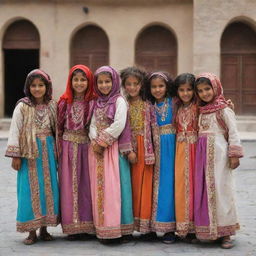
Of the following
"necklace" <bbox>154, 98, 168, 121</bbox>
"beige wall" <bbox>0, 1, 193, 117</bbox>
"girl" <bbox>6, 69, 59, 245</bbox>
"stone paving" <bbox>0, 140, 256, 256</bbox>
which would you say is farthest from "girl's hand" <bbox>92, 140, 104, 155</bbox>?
"beige wall" <bbox>0, 1, 193, 117</bbox>

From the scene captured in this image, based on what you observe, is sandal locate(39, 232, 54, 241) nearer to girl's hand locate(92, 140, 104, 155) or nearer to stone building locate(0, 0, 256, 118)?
girl's hand locate(92, 140, 104, 155)

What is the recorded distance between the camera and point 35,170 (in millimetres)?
5129

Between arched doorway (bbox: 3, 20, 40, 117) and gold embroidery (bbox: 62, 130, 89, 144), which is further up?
arched doorway (bbox: 3, 20, 40, 117)

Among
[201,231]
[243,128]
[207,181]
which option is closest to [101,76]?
[207,181]

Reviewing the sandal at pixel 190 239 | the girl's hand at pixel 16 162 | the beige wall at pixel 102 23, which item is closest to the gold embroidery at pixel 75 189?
the girl's hand at pixel 16 162

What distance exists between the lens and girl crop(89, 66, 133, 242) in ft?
16.5

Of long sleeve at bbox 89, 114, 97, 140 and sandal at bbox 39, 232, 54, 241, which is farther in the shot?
sandal at bbox 39, 232, 54, 241

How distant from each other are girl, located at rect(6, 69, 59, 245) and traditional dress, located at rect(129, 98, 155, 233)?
77 cm

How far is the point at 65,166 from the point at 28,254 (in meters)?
0.89

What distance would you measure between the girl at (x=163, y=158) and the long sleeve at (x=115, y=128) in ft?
1.06

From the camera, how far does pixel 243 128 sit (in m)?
17.3

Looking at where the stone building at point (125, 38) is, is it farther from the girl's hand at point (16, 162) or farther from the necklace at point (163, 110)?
the girl's hand at point (16, 162)

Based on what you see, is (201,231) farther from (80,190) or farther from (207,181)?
(80,190)

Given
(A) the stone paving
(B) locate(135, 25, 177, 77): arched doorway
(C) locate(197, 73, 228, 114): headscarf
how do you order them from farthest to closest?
(B) locate(135, 25, 177, 77): arched doorway, (C) locate(197, 73, 228, 114): headscarf, (A) the stone paving
